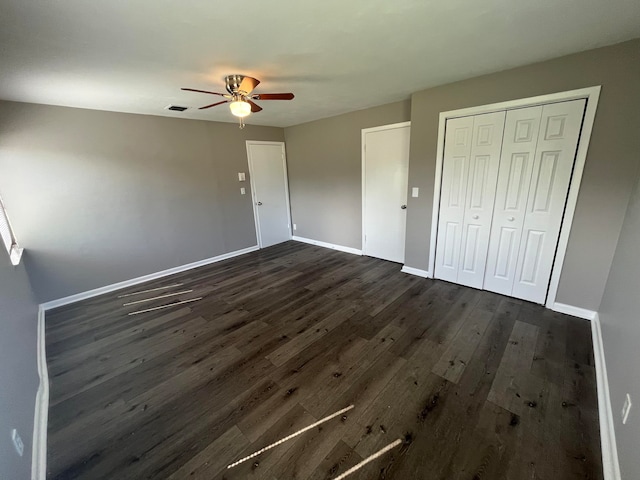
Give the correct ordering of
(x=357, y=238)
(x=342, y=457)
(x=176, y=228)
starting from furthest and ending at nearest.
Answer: (x=357, y=238)
(x=176, y=228)
(x=342, y=457)

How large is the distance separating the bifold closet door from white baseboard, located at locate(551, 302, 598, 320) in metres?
0.70

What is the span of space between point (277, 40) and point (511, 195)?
2.68 metres

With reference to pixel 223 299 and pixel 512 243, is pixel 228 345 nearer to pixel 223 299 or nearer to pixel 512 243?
pixel 223 299

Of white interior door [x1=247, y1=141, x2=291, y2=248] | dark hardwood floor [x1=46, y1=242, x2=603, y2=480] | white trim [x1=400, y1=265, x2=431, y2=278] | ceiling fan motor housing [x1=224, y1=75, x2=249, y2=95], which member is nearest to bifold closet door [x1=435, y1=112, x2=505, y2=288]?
white trim [x1=400, y1=265, x2=431, y2=278]

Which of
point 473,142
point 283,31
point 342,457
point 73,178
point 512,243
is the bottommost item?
point 342,457

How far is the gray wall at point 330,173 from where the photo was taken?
160 inches

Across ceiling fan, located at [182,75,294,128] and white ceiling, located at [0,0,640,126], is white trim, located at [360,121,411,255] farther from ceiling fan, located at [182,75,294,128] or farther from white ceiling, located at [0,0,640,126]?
ceiling fan, located at [182,75,294,128]

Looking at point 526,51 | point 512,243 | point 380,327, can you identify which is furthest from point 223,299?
point 526,51

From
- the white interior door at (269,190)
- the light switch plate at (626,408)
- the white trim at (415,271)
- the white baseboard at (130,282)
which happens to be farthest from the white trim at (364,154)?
the light switch plate at (626,408)

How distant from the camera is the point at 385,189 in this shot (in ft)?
12.9

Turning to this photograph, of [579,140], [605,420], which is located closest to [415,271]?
[579,140]

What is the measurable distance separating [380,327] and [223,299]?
1.93 m

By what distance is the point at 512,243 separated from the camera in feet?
9.09

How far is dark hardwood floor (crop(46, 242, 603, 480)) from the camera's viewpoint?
1365 mm
